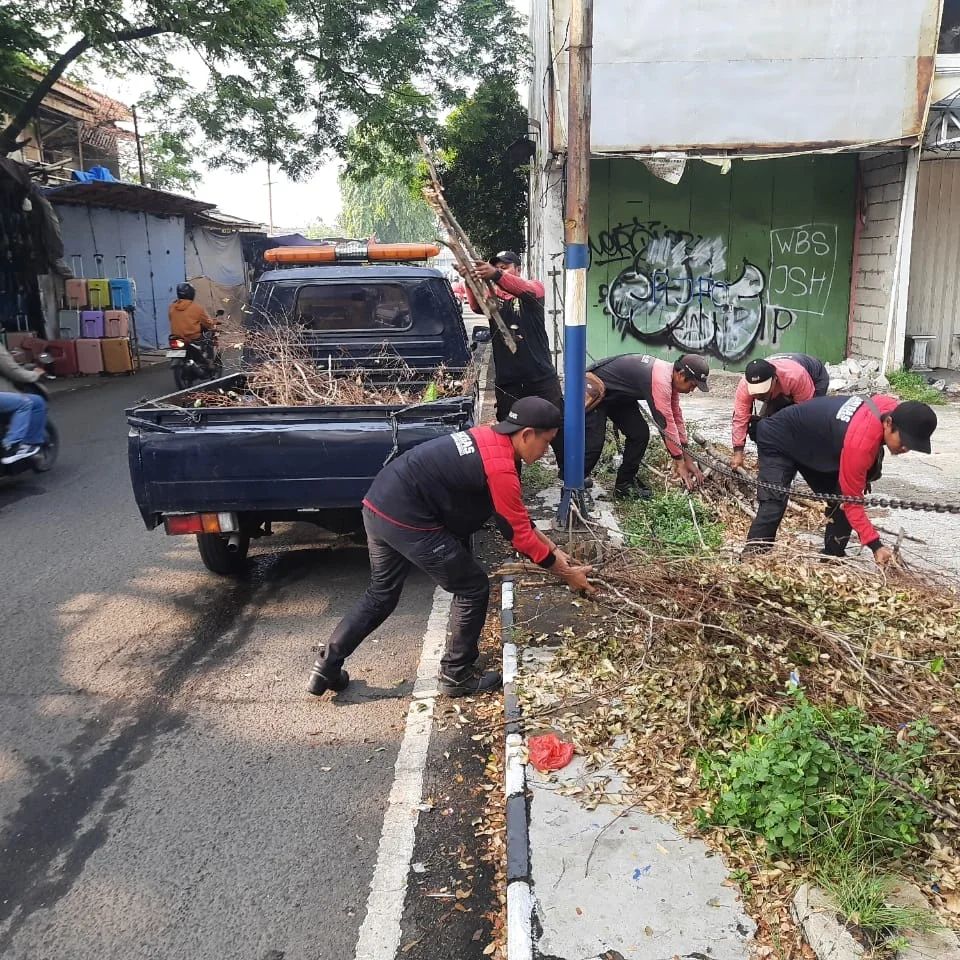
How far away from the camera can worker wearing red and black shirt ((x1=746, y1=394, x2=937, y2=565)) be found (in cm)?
406

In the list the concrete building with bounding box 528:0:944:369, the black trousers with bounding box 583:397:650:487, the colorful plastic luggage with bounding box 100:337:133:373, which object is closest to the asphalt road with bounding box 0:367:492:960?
the black trousers with bounding box 583:397:650:487

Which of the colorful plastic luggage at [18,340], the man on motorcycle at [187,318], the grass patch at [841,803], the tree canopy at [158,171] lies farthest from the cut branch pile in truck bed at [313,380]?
→ the tree canopy at [158,171]

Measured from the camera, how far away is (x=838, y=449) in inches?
187

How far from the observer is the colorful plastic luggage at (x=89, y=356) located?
52.7 feet

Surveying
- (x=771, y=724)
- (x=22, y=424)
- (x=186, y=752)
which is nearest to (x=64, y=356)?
(x=22, y=424)

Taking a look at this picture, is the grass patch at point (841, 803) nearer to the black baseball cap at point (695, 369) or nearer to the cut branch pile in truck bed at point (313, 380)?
the black baseball cap at point (695, 369)

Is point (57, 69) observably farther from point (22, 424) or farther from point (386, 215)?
point (386, 215)

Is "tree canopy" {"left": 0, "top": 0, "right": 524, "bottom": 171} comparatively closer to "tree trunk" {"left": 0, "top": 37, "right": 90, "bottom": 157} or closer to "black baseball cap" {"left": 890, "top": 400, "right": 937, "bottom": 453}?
"tree trunk" {"left": 0, "top": 37, "right": 90, "bottom": 157}

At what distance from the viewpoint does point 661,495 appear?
6855 mm

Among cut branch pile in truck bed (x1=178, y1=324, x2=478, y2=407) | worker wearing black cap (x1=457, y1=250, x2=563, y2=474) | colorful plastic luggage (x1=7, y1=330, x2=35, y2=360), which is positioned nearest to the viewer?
cut branch pile in truck bed (x1=178, y1=324, x2=478, y2=407)

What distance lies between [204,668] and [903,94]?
35.8ft

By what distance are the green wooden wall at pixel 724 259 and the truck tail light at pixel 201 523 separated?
941cm

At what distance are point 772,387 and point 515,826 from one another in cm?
385

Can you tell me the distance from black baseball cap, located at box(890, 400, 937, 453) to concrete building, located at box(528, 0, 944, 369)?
7918mm
